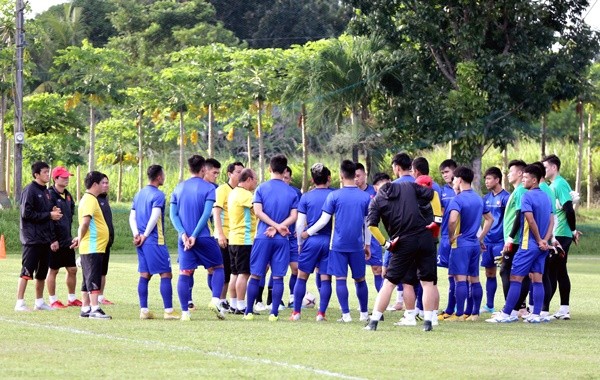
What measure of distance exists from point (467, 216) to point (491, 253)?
1.12 metres

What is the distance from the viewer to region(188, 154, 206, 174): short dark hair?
16.1 m

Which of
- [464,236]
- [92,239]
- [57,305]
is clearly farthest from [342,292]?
[57,305]

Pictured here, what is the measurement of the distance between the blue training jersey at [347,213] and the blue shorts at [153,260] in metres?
1.93

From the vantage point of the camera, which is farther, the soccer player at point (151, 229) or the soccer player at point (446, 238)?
the soccer player at point (446, 238)

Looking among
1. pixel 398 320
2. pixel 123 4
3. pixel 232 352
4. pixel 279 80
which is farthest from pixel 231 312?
pixel 123 4

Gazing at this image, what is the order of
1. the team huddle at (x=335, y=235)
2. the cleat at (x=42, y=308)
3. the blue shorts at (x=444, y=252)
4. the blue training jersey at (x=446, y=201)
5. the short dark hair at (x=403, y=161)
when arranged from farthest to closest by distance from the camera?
the cleat at (x=42, y=308) → the blue shorts at (x=444, y=252) → the blue training jersey at (x=446, y=201) → the short dark hair at (x=403, y=161) → the team huddle at (x=335, y=235)

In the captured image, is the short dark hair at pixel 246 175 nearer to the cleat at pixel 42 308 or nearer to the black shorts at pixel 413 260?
the black shorts at pixel 413 260

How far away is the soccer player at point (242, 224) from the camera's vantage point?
54.9 feet

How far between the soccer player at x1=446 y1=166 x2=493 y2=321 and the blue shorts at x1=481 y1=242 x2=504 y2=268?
682 mm

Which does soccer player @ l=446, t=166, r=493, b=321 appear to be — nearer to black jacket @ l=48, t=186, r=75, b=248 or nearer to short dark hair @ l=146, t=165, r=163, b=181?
short dark hair @ l=146, t=165, r=163, b=181

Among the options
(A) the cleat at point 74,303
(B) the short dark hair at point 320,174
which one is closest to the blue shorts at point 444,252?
(B) the short dark hair at point 320,174

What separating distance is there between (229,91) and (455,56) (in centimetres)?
956

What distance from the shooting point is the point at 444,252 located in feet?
56.4

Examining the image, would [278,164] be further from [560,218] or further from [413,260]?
[560,218]
